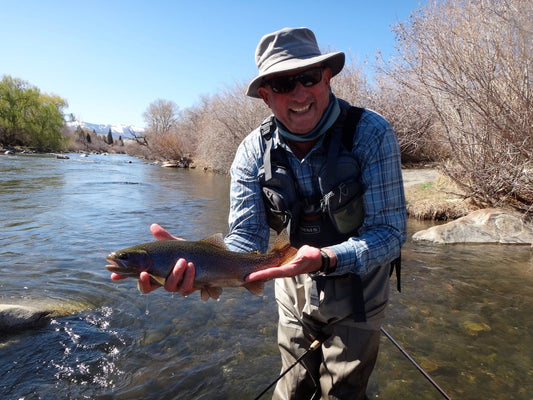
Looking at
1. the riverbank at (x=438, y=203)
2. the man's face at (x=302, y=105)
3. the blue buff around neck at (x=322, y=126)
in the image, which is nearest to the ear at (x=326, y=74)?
the man's face at (x=302, y=105)

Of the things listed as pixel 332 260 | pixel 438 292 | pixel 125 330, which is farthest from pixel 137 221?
pixel 332 260

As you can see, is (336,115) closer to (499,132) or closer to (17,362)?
(17,362)

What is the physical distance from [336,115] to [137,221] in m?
10.1

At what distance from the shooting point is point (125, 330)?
4992mm

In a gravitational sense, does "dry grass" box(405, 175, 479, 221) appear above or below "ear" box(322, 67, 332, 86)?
below

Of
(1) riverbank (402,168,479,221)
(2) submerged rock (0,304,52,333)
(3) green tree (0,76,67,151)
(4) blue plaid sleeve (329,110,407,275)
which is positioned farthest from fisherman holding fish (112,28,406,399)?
(3) green tree (0,76,67,151)

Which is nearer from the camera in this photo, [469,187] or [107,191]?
[469,187]

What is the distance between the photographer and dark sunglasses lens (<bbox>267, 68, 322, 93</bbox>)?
2.41m

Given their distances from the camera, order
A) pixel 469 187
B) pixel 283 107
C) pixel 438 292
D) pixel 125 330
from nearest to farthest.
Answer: pixel 283 107
pixel 125 330
pixel 438 292
pixel 469 187

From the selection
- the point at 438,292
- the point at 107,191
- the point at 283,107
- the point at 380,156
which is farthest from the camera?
the point at 107,191

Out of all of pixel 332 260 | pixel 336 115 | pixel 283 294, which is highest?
pixel 336 115

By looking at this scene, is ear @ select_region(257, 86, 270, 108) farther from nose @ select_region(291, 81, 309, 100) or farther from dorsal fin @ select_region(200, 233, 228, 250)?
dorsal fin @ select_region(200, 233, 228, 250)

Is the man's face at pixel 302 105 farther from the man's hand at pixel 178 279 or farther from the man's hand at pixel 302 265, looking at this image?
the man's hand at pixel 178 279

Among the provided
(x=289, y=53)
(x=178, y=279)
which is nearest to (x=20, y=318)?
(x=178, y=279)
